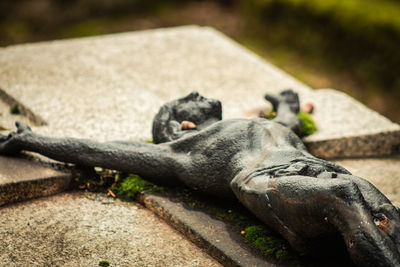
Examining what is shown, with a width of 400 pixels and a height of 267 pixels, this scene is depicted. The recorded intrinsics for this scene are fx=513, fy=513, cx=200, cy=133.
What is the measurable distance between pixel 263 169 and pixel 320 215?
55cm

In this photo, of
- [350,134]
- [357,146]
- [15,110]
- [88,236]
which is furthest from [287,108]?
[15,110]

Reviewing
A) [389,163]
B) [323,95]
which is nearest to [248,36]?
[323,95]

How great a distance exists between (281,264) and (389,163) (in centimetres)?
214

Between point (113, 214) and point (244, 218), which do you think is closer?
point (244, 218)

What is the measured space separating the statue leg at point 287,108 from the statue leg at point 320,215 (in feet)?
4.13

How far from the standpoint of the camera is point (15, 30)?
9328 mm

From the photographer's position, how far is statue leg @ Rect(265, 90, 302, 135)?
412 centimetres

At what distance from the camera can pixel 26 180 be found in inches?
142

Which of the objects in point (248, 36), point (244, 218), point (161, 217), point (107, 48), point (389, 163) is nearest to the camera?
point (244, 218)

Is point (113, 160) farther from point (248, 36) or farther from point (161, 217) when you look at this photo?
point (248, 36)

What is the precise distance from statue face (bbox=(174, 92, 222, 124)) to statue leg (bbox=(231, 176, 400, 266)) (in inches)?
39.3

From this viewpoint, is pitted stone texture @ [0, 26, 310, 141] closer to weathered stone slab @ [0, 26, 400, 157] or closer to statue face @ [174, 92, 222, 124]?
weathered stone slab @ [0, 26, 400, 157]

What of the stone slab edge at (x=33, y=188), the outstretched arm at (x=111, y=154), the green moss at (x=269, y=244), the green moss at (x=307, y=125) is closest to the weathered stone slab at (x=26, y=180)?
the stone slab edge at (x=33, y=188)

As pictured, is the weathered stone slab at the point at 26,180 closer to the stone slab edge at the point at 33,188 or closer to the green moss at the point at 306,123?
the stone slab edge at the point at 33,188
